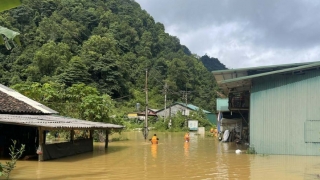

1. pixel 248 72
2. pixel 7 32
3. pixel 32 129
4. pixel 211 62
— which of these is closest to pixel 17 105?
pixel 32 129

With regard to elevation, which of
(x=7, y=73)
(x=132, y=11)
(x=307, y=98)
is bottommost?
(x=307, y=98)

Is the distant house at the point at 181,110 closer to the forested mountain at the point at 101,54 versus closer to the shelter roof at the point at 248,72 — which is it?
the forested mountain at the point at 101,54

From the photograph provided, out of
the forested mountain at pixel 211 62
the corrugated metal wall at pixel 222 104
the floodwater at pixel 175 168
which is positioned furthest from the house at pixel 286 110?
the forested mountain at pixel 211 62

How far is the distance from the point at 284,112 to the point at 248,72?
158 inches

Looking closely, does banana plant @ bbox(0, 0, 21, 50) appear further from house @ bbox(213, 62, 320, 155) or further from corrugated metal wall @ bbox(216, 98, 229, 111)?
corrugated metal wall @ bbox(216, 98, 229, 111)

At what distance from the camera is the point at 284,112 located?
18.5 metres

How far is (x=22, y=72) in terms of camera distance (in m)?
57.3

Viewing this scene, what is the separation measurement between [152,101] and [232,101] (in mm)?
45645

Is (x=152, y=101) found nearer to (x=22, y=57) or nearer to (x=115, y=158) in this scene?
(x=22, y=57)

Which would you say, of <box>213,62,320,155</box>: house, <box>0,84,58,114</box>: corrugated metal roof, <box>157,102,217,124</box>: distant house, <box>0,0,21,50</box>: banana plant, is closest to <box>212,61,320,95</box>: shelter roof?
<box>213,62,320,155</box>: house

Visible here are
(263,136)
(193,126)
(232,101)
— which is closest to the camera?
(263,136)

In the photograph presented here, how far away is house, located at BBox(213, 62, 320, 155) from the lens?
18.0 m

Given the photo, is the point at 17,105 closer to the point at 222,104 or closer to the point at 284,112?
the point at 284,112

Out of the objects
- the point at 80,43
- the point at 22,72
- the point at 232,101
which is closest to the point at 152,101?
the point at 80,43
